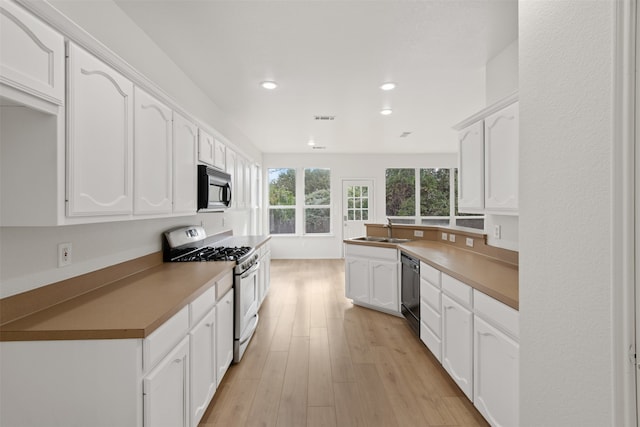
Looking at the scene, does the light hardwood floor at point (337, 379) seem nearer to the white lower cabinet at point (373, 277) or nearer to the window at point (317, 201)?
the white lower cabinet at point (373, 277)

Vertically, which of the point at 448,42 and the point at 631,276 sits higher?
the point at 448,42

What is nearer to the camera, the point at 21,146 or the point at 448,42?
the point at 21,146

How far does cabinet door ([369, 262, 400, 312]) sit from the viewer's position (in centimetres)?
353

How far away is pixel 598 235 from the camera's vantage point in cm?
79

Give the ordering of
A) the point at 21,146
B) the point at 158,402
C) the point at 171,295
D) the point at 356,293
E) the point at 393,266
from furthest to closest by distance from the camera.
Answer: the point at 356,293
the point at 393,266
the point at 171,295
the point at 158,402
the point at 21,146

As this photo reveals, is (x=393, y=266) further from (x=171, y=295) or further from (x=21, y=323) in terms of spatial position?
(x=21, y=323)

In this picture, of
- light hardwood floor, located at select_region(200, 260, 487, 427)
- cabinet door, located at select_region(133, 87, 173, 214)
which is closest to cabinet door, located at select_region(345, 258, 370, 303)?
light hardwood floor, located at select_region(200, 260, 487, 427)

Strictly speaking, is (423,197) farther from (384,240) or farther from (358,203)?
(384,240)

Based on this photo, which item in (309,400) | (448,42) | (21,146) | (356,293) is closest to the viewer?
(21,146)

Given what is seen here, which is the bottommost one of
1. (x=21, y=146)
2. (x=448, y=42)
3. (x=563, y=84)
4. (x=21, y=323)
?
(x=21, y=323)

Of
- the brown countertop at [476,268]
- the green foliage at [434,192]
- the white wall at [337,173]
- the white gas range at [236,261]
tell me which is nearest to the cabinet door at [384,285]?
the brown countertop at [476,268]

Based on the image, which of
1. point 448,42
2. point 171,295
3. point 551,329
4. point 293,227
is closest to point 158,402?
point 171,295

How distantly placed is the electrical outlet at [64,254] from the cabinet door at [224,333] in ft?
2.97

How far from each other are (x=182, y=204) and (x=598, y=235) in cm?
243
